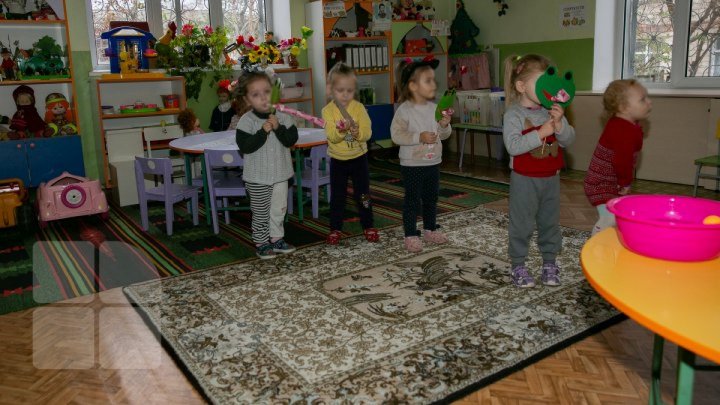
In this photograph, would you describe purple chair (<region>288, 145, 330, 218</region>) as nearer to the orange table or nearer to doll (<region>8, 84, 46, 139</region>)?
doll (<region>8, 84, 46, 139</region>)

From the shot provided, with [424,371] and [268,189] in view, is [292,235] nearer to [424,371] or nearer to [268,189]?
[268,189]

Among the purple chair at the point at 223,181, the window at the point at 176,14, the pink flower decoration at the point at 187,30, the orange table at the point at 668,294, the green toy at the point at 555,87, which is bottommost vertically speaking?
the purple chair at the point at 223,181

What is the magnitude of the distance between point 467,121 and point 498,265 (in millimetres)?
3725

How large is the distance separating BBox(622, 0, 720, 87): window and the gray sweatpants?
3.72 m

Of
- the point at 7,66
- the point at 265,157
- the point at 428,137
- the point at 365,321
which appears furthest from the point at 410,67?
the point at 7,66

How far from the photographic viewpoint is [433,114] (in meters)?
3.50

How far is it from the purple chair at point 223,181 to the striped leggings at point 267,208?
381mm

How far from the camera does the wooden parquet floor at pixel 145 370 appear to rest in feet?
6.88

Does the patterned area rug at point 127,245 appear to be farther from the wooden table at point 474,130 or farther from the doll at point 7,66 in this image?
the doll at point 7,66

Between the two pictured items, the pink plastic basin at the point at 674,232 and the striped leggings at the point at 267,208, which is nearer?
the pink plastic basin at the point at 674,232

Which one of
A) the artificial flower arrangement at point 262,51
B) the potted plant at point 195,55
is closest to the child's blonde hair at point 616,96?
the artificial flower arrangement at point 262,51

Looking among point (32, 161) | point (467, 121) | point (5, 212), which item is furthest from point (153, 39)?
point (467, 121)

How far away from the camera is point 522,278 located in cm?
299

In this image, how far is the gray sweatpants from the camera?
9.22 ft
